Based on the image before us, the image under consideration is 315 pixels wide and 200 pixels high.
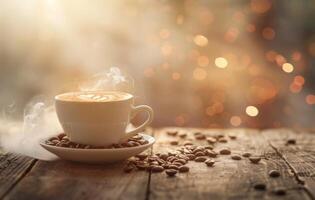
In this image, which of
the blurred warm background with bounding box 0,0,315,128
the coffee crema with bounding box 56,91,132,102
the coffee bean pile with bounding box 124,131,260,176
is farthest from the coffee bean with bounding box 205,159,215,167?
the blurred warm background with bounding box 0,0,315,128

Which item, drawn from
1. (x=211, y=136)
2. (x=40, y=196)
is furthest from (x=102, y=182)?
(x=211, y=136)

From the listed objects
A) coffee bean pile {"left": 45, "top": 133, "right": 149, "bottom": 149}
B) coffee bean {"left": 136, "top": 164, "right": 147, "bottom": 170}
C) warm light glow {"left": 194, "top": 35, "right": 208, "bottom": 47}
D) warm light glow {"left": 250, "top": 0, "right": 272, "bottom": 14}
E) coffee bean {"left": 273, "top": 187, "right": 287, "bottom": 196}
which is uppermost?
warm light glow {"left": 250, "top": 0, "right": 272, "bottom": 14}

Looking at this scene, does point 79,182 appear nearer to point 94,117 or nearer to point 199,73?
point 94,117

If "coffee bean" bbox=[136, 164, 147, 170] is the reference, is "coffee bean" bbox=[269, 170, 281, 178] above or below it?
above

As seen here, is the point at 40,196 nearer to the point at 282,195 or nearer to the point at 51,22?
the point at 282,195

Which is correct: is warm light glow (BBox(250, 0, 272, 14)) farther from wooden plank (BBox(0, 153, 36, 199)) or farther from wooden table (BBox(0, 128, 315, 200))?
wooden plank (BBox(0, 153, 36, 199))

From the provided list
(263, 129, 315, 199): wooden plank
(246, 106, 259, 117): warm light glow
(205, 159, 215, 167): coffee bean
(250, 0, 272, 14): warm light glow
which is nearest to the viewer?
(263, 129, 315, 199): wooden plank

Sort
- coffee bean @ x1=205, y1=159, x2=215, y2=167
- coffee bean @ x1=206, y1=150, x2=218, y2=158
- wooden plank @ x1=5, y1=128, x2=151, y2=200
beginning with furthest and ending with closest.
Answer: coffee bean @ x1=206, y1=150, x2=218, y2=158 → coffee bean @ x1=205, y1=159, x2=215, y2=167 → wooden plank @ x1=5, y1=128, x2=151, y2=200
